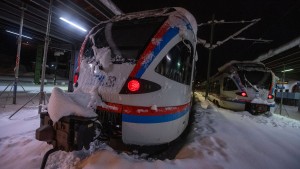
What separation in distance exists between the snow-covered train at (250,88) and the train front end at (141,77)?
22.5 ft

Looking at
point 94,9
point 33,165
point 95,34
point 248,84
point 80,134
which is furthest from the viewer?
point 248,84

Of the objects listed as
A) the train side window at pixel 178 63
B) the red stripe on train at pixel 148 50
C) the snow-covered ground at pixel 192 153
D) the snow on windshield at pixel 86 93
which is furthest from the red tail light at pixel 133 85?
the snow-covered ground at pixel 192 153

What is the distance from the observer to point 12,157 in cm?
306

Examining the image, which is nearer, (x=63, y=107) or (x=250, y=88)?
(x=63, y=107)

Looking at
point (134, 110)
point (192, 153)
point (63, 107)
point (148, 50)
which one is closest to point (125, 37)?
point (148, 50)

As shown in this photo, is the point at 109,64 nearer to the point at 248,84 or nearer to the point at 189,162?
the point at 189,162

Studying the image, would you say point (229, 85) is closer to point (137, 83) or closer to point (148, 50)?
point (148, 50)

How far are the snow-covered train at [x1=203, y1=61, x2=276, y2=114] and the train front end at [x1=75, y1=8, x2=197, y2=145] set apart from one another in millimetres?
6848

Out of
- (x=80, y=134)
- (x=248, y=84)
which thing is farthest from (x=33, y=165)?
(x=248, y=84)

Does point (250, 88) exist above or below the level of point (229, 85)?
below

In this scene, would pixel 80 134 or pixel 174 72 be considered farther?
pixel 174 72

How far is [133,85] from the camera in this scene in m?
3.25

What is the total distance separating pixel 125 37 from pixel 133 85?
3.93ft

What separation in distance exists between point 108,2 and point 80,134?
239 inches
